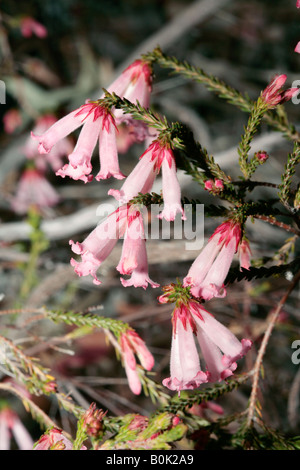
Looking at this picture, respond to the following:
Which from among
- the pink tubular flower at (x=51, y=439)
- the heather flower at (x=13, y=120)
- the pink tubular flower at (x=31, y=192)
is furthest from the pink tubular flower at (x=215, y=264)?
the heather flower at (x=13, y=120)

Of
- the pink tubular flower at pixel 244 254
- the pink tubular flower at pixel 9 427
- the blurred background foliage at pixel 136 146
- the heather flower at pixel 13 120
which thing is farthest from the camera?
the heather flower at pixel 13 120

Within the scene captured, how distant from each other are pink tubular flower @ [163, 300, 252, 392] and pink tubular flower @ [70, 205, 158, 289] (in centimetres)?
10

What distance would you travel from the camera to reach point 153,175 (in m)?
0.94

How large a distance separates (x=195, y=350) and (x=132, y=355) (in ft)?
0.88

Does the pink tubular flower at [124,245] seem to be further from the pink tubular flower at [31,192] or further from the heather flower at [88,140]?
the pink tubular flower at [31,192]

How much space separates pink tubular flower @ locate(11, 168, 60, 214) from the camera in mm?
3012

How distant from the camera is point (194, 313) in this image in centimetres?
90

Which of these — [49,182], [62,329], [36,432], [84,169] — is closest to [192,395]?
[84,169]

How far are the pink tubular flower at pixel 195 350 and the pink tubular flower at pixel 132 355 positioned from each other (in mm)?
205

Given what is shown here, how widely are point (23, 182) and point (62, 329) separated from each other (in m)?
1.07

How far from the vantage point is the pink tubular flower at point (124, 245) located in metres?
0.88

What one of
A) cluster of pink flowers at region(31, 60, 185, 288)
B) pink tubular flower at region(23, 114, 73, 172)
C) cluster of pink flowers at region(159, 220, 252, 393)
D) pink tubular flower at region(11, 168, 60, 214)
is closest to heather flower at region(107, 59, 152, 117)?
cluster of pink flowers at region(31, 60, 185, 288)

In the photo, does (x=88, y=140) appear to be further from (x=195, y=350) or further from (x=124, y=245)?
(x=195, y=350)

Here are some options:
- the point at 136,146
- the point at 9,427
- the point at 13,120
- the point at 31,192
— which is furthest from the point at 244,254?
the point at 136,146
